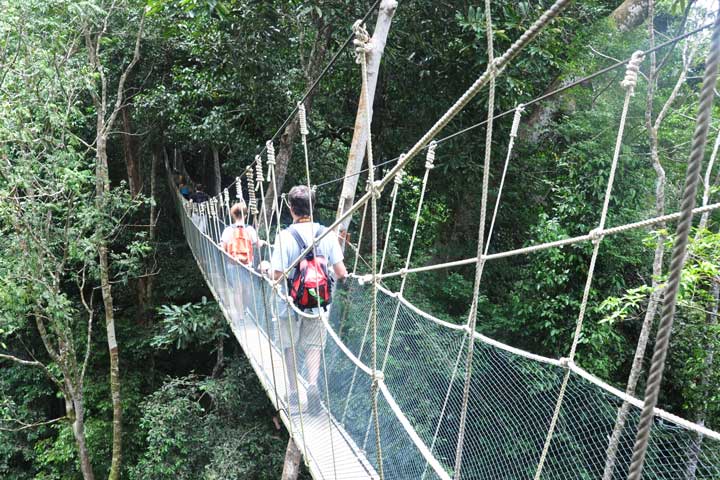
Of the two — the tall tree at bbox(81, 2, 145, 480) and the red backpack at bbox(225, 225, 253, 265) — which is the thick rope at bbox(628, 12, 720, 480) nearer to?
the red backpack at bbox(225, 225, 253, 265)

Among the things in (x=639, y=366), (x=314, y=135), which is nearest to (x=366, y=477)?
(x=639, y=366)

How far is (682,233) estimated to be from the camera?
1.18 ft

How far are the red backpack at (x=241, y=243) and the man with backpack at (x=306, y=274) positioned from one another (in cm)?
92

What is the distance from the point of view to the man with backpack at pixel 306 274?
1674 millimetres

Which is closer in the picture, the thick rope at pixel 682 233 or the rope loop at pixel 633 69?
the thick rope at pixel 682 233

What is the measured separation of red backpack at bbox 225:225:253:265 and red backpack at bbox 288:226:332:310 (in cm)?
98

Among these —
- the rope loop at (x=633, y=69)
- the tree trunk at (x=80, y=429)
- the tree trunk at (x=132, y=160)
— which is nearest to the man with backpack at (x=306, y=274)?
the rope loop at (x=633, y=69)

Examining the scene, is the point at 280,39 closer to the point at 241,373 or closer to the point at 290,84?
the point at 290,84

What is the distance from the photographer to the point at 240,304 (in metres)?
2.76

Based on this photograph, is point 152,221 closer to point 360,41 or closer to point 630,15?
point 630,15

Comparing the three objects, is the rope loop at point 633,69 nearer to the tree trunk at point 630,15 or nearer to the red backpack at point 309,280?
the red backpack at point 309,280

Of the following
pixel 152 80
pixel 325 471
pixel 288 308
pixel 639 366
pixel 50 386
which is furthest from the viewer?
pixel 50 386

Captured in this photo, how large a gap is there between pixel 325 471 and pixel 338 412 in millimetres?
161

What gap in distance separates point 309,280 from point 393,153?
10.6 feet
